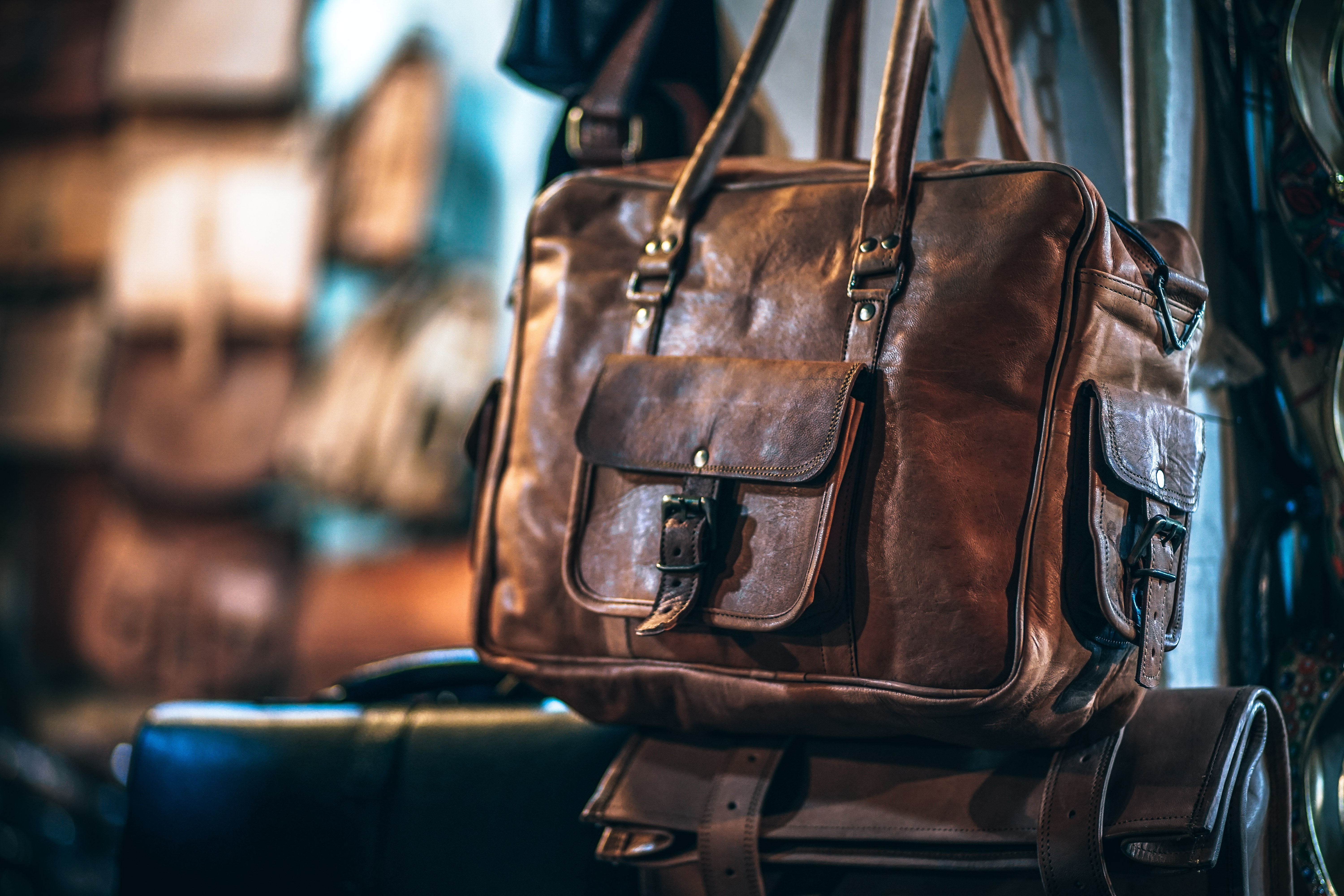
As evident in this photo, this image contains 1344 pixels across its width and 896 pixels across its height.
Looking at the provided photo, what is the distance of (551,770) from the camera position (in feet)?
2.84

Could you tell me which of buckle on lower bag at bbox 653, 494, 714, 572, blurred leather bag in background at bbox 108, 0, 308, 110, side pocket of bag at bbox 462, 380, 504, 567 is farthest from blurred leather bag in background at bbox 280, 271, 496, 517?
buckle on lower bag at bbox 653, 494, 714, 572

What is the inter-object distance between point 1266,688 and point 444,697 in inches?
31.6

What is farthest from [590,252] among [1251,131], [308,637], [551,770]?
[308,637]

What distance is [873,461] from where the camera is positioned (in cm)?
67

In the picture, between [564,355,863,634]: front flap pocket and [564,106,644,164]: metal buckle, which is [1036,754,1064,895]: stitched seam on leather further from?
[564,106,644,164]: metal buckle

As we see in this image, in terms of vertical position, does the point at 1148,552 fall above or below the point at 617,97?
below

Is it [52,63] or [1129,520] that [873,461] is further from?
[52,63]

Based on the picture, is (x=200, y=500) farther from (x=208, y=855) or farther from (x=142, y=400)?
(x=208, y=855)

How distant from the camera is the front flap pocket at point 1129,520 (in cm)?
62

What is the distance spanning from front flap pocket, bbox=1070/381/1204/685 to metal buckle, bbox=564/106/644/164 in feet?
1.95

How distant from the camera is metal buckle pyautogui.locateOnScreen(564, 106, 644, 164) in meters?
1.05

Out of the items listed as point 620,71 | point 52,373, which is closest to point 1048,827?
point 620,71

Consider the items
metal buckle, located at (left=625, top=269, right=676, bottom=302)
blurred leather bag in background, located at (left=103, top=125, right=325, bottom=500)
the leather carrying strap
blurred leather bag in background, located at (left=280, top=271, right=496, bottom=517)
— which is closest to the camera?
metal buckle, located at (left=625, top=269, right=676, bottom=302)

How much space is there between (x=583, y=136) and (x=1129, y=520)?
0.68 m
